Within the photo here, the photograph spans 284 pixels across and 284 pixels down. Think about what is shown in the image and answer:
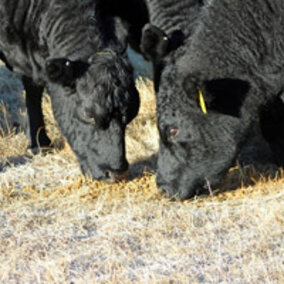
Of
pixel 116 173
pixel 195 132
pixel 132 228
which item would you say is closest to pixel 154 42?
pixel 195 132

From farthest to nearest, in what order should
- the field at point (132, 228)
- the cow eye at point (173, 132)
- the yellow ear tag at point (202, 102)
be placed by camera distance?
1. the cow eye at point (173, 132)
2. the yellow ear tag at point (202, 102)
3. the field at point (132, 228)

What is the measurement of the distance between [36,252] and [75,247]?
293mm

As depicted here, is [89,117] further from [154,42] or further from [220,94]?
[220,94]

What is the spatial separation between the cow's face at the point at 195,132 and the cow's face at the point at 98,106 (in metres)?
0.35

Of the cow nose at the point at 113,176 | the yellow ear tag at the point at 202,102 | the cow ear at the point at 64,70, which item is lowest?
the cow nose at the point at 113,176

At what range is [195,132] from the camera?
606cm

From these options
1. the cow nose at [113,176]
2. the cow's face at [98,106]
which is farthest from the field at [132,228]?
the cow's face at [98,106]

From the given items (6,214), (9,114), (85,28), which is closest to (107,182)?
(6,214)

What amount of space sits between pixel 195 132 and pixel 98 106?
0.87m

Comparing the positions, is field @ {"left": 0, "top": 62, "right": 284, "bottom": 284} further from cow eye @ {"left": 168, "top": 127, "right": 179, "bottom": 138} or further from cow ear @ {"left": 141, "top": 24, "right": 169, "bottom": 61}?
cow ear @ {"left": 141, "top": 24, "right": 169, "bottom": 61}

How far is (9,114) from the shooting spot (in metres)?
8.95

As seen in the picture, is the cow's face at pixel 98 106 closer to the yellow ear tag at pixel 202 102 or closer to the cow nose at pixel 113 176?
the cow nose at pixel 113 176

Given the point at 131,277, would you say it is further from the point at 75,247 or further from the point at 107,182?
the point at 107,182

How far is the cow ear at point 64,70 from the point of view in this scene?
6.02 metres
